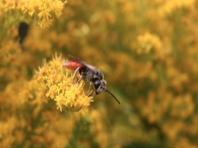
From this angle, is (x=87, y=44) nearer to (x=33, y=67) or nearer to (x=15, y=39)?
(x=33, y=67)

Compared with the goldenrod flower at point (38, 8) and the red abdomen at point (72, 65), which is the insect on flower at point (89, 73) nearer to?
the red abdomen at point (72, 65)

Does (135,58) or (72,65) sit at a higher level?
(135,58)

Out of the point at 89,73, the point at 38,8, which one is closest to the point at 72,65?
the point at 89,73

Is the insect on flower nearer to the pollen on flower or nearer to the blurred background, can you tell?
the pollen on flower

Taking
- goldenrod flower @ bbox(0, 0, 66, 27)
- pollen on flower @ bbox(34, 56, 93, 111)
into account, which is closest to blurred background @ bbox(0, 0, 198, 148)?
goldenrod flower @ bbox(0, 0, 66, 27)

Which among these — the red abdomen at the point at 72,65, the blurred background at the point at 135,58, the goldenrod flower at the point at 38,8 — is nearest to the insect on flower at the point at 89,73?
the red abdomen at the point at 72,65

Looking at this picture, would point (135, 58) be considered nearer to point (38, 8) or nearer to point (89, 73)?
point (89, 73)
